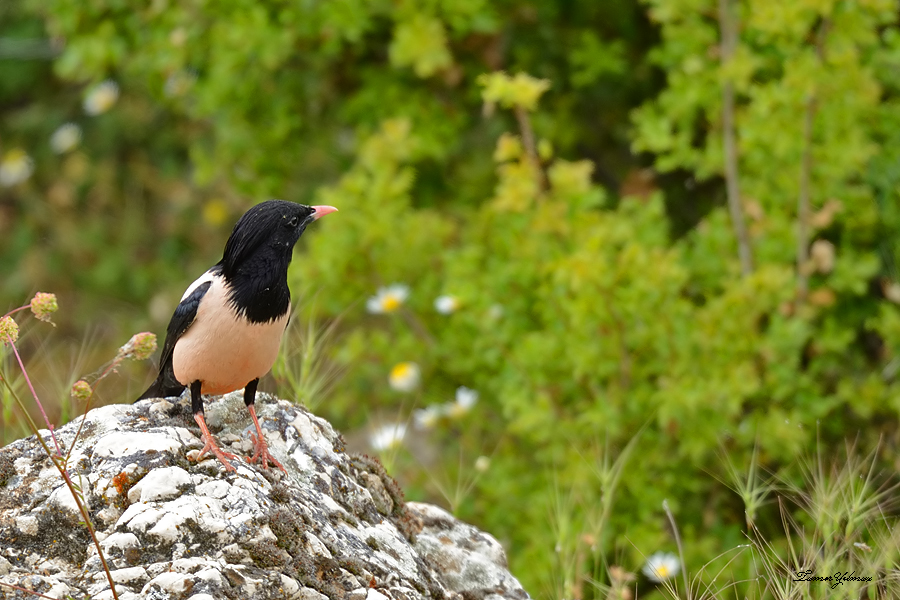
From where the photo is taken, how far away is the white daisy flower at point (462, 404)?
201 inches

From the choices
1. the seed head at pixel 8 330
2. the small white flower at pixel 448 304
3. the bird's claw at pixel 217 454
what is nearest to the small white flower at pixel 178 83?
the small white flower at pixel 448 304

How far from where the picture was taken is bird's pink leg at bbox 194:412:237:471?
2.50m

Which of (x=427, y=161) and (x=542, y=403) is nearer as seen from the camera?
(x=542, y=403)

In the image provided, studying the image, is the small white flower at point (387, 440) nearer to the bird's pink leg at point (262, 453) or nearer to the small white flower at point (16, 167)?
the bird's pink leg at point (262, 453)

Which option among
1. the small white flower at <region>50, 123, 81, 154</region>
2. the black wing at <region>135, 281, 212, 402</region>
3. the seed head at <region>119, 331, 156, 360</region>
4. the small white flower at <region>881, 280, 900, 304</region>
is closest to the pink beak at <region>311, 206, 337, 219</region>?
the black wing at <region>135, 281, 212, 402</region>

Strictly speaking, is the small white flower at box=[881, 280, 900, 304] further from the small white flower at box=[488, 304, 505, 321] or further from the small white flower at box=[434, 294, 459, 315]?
the small white flower at box=[434, 294, 459, 315]

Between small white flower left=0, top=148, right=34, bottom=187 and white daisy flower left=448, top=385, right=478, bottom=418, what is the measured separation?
563 centimetres

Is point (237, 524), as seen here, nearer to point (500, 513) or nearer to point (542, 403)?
point (542, 403)

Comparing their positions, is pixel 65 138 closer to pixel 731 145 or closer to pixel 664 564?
pixel 731 145

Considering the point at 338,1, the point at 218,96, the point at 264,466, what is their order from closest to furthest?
the point at 264,466, the point at 338,1, the point at 218,96

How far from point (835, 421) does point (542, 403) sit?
141 centimetres

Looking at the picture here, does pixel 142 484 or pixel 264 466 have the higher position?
pixel 142 484

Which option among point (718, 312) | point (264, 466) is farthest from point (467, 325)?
point (264, 466)

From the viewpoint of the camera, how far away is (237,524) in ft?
7.69
